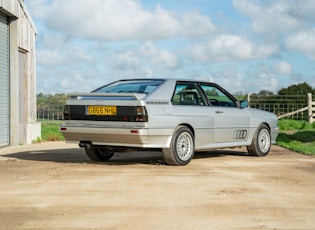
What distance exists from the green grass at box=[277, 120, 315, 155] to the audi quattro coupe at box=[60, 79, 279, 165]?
3516 mm

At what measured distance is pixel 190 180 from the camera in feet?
28.0

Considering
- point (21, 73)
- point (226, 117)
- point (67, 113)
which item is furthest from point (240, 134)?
point (21, 73)

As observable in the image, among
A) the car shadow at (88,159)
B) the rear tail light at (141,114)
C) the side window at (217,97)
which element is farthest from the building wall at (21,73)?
the rear tail light at (141,114)

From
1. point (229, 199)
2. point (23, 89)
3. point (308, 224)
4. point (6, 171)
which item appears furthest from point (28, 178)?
point (23, 89)

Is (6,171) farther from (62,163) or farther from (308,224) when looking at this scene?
(308,224)

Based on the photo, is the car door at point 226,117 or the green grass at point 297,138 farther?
the green grass at point 297,138

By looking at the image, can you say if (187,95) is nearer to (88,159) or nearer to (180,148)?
(180,148)

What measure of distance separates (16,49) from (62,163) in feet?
23.8

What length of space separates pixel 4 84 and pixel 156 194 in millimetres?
10745

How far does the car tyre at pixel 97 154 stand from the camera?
446 inches

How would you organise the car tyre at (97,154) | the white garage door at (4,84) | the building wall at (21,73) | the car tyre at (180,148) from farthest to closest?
1. the building wall at (21,73)
2. the white garage door at (4,84)
3. the car tyre at (97,154)
4. the car tyre at (180,148)

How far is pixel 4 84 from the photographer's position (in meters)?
16.8

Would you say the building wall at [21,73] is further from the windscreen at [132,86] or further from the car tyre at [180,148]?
the car tyre at [180,148]

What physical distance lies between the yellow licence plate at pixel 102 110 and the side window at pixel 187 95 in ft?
3.79
